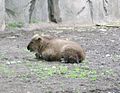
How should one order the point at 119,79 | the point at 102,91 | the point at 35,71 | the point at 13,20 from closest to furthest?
the point at 102,91, the point at 119,79, the point at 35,71, the point at 13,20

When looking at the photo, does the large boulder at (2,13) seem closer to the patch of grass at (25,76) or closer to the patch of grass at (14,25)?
the patch of grass at (14,25)

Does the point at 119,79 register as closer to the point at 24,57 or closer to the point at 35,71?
the point at 35,71

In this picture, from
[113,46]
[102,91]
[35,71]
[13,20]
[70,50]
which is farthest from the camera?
[13,20]

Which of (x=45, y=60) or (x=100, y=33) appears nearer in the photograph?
(x=45, y=60)

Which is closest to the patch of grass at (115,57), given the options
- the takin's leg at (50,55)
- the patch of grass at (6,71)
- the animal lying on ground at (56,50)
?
the animal lying on ground at (56,50)

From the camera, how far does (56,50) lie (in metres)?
7.02

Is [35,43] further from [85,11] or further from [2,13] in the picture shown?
[85,11]

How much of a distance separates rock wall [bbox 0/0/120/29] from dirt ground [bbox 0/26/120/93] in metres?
3.19

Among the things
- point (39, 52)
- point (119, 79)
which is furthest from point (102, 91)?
point (39, 52)

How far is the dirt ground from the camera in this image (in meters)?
5.11

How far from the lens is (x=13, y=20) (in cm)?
1416

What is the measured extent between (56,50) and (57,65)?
0.38m

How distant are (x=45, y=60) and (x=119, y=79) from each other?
1.74m

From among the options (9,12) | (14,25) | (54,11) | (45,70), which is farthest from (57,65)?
(54,11)
